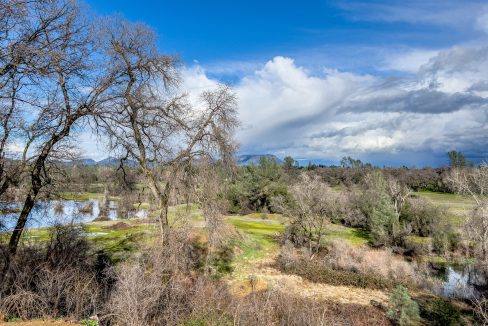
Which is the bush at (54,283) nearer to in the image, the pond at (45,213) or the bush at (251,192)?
the pond at (45,213)

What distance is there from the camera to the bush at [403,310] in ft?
86.9

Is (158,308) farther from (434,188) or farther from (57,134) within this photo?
(434,188)

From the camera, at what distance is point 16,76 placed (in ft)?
40.2

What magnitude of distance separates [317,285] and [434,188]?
9502cm

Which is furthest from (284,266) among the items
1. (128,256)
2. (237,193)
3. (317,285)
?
(237,193)

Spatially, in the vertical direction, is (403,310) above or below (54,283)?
below

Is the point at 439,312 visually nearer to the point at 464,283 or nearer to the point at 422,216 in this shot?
the point at 464,283

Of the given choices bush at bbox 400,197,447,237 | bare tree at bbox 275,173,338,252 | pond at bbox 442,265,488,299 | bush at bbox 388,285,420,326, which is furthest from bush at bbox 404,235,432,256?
bush at bbox 388,285,420,326

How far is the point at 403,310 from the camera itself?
86.9ft

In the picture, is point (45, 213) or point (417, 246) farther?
point (417, 246)

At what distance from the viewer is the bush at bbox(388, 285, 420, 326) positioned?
Answer: 26.5 meters

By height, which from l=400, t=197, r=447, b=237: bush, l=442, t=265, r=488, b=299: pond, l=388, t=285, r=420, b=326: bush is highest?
l=400, t=197, r=447, b=237: bush

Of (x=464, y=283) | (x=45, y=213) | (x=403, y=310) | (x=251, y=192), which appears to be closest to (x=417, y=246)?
(x=464, y=283)

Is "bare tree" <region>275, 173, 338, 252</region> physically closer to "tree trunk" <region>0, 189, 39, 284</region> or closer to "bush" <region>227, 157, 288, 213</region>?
"tree trunk" <region>0, 189, 39, 284</region>
